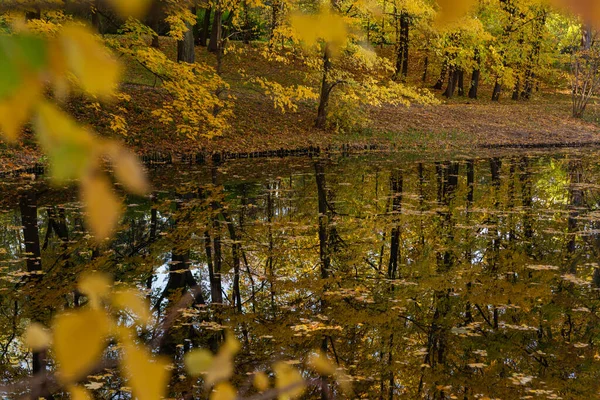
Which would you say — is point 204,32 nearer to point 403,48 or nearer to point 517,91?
point 403,48

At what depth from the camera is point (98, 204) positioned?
1.93 ft

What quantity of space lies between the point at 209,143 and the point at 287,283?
9759 millimetres

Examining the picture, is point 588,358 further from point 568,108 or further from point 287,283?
point 568,108

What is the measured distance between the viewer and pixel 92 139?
63 centimetres

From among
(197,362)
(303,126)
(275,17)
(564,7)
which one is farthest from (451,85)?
(197,362)

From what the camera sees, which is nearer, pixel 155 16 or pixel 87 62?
pixel 87 62

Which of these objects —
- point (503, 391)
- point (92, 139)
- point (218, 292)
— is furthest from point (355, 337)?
point (92, 139)

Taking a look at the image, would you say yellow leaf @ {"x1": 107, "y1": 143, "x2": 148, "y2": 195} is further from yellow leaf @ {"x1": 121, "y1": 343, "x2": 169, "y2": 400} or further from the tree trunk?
the tree trunk

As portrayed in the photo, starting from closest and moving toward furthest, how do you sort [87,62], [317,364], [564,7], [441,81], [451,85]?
1. [87,62]
2. [564,7]
3. [317,364]
4. [451,85]
5. [441,81]

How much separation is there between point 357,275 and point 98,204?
5981mm

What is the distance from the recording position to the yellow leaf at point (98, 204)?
58 centimetres

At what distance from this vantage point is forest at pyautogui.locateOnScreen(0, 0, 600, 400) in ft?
2.19

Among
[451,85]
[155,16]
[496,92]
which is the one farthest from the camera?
[496,92]

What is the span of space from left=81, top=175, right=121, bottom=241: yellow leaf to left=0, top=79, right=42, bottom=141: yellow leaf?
0.09 meters
